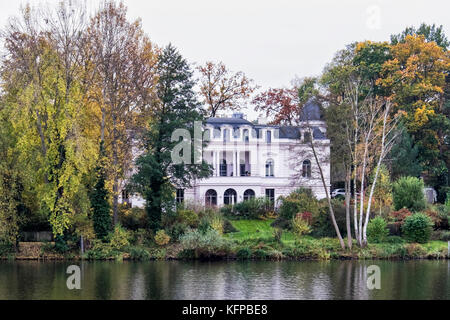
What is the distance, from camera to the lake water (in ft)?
73.5

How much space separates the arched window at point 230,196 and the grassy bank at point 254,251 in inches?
665

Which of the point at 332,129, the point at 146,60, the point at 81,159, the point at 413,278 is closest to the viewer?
the point at 413,278

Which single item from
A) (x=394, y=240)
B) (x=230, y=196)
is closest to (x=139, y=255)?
(x=394, y=240)

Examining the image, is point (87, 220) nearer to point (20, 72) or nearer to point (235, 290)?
point (20, 72)

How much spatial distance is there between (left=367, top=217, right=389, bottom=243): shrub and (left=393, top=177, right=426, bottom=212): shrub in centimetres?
430

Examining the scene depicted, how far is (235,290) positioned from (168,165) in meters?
14.3

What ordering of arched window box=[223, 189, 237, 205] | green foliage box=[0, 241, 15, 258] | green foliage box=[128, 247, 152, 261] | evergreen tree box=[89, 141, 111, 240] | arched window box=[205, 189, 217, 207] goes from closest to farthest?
green foliage box=[0, 241, 15, 258]
green foliage box=[128, 247, 152, 261]
evergreen tree box=[89, 141, 111, 240]
arched window box=[205, 189, 217, 207]
arched window box=[223, 189, 237, 205]

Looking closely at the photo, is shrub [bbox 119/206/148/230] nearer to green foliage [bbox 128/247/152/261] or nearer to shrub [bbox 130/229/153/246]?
shrub [bbox 130/229/153/246]

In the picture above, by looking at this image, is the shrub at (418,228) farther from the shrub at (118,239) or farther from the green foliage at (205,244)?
the shrub at (118,239)

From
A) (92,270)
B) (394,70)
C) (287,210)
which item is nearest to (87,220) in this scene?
(92,270)

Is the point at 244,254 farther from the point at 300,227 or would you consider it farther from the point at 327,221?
the point at 327,221

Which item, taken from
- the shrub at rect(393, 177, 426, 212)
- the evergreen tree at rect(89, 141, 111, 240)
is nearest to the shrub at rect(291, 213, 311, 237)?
the shrub at rect(393, 177, 426, 212)

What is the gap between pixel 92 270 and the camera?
28672 millimetres

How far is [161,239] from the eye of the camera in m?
34.4
